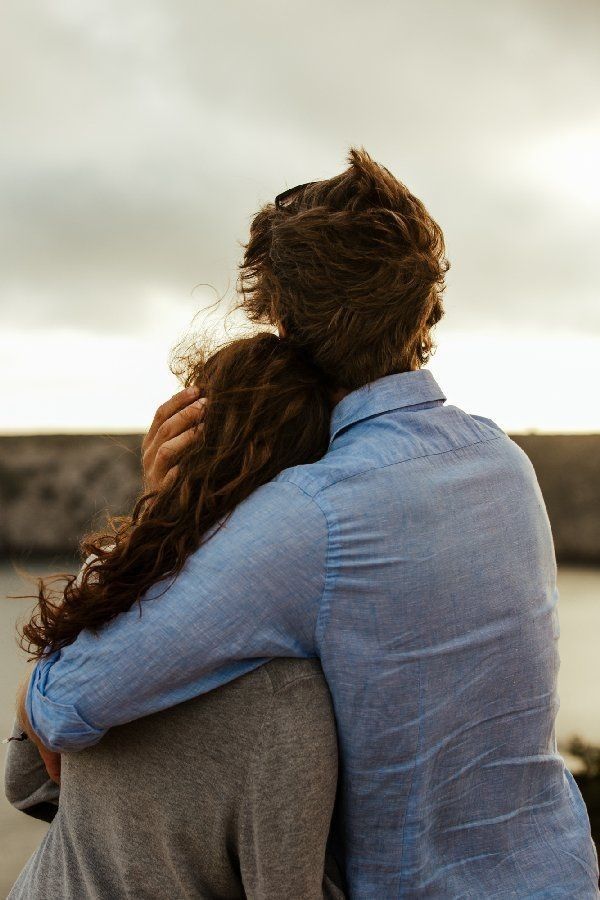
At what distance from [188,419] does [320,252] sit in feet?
0.94

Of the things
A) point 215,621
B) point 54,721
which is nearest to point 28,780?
point 54,721

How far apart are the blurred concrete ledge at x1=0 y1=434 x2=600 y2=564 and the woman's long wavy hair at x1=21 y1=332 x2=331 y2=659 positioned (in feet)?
16.0

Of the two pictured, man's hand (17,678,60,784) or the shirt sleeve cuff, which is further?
man's hand (17,678,60,784)

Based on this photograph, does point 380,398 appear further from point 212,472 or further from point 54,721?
point 54,721

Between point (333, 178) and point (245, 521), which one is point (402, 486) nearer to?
point (245, 521)

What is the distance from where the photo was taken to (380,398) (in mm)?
1105

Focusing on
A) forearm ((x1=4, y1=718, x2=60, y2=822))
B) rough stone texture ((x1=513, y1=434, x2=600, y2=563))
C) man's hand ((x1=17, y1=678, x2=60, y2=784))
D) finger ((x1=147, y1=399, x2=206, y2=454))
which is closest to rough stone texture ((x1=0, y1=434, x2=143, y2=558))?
rough stone texture ((x1=513, y1=434, x2=600, y2=563))

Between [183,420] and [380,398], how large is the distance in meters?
0.27

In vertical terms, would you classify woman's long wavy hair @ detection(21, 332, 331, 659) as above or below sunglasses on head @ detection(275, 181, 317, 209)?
below

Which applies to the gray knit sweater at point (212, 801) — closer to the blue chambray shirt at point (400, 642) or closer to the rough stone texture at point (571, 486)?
the blue chambray shirt at point (400, 642)

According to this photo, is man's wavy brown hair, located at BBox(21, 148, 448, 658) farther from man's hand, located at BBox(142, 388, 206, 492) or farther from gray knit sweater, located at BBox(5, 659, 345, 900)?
gray knit sweater, located at BBox(5, 659, 345, 900)

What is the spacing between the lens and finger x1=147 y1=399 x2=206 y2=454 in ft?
3.74

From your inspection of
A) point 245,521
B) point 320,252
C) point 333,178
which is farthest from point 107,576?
point 333,178

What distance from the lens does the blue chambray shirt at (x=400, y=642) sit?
37.2 inches
